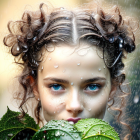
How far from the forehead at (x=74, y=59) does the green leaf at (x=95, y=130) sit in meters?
0.29

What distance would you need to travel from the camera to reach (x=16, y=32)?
1.23 meters

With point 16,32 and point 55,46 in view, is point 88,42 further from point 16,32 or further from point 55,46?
point 16,32

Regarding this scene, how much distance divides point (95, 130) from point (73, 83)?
30cm

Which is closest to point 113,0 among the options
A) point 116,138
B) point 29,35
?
point 29,35

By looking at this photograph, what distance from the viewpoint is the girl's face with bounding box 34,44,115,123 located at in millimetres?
941

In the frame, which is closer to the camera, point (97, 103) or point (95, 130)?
point (95, 130)

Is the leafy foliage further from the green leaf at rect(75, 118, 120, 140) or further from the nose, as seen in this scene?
the nose

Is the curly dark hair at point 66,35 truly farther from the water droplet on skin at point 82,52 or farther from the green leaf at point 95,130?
the green leaf at point 95,130

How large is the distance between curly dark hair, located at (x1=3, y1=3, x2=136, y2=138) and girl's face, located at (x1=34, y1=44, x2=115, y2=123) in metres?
0.06

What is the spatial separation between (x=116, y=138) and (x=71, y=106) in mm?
265

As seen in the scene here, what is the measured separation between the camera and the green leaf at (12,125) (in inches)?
30.9

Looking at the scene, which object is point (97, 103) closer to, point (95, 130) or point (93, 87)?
point (93, 87)

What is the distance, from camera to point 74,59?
3.14 feet

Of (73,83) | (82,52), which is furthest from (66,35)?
(73,83)
